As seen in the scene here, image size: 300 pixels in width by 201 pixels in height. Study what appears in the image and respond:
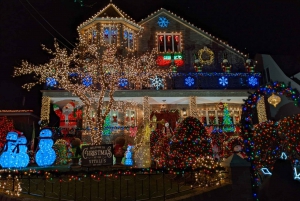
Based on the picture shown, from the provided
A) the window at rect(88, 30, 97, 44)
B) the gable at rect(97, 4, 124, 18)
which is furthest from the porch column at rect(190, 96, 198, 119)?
the window at rect(88, 30, 97, 44)

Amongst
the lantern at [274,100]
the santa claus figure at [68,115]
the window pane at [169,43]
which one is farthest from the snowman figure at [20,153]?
the lantern at [274,100]

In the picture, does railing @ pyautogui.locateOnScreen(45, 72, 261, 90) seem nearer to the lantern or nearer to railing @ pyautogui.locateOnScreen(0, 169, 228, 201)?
the lantern

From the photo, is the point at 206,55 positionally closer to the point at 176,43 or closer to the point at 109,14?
the point at 176,43

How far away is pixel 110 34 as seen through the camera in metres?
20.8

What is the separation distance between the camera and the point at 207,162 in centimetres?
895

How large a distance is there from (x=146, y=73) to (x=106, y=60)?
12.7ft

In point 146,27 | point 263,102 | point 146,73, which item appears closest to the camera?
point 146,73

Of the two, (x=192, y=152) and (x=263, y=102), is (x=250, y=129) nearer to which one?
(x=192, y=152)

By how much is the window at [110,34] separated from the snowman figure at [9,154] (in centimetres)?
1103

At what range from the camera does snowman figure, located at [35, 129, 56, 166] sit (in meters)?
12.7

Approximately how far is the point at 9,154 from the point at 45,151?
5.06 feet

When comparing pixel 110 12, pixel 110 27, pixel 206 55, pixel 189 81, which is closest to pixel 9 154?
pixel 110 27

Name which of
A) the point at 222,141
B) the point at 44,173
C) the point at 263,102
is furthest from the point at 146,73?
the point at 44,173

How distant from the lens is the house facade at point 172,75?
64.0ft
